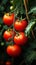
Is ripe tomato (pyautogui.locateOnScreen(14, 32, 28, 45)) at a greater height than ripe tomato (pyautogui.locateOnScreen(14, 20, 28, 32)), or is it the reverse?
ripe tomato (pyautogui.locateOnScreen(14, 20, 28, 32))

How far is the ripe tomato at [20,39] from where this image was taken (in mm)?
1219

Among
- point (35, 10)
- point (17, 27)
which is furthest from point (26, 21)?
point (35, 10)

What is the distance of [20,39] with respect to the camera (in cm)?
123

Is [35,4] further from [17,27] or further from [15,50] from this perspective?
[15,50]

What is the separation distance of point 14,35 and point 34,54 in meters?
0.16

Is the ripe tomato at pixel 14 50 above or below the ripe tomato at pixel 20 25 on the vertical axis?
below

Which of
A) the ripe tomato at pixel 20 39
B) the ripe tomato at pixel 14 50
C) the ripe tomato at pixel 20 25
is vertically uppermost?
the ripe tomato at pixel 20 25

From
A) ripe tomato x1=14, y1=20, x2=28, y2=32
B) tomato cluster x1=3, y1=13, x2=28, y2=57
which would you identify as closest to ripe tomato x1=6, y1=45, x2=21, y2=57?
tomato cluster x1=3, y1=13, x2=28, y2=57

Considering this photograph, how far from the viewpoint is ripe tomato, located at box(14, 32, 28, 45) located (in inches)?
48.0

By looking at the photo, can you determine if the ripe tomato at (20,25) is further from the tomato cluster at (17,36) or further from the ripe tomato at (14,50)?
the ripe tomato at (14,50)

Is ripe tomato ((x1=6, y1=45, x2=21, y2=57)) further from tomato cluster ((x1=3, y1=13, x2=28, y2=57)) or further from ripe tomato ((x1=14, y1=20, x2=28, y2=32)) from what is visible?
ripe tomato ((x1=14, y1=20, x2=28, y2=32))

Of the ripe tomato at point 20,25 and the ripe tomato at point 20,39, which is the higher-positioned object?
the ripe tomato at point 20,25

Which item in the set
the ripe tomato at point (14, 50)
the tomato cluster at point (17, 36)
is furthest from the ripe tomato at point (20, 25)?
the ripe tomato at point (14, 50)

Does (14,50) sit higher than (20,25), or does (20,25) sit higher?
(20,25)
